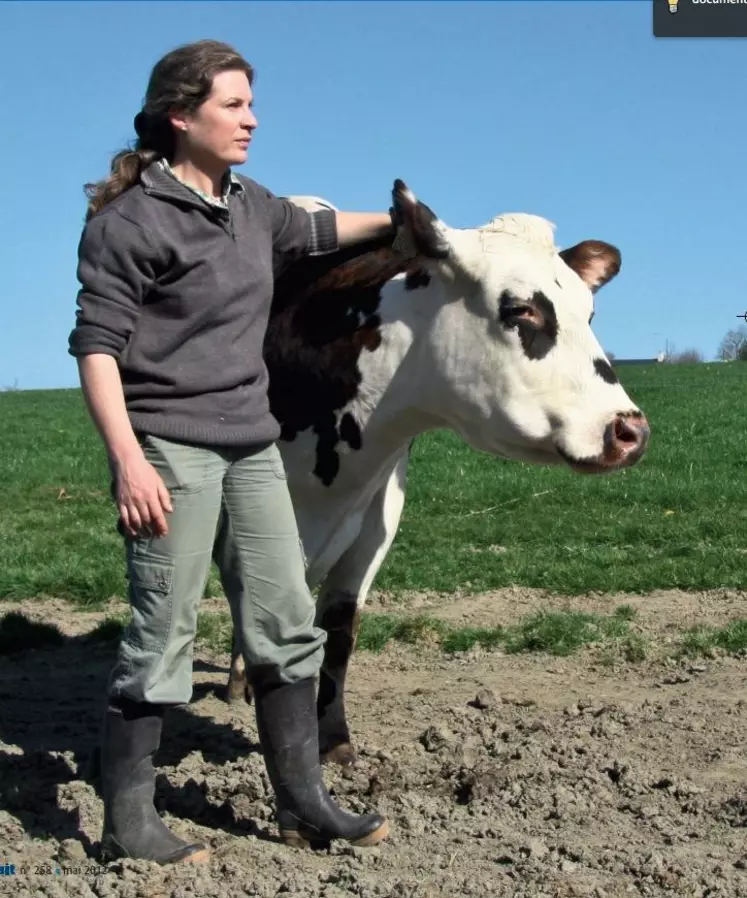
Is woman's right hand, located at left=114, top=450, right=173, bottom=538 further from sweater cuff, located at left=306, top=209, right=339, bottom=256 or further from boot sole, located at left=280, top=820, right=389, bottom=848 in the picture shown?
sweater cuff, located at left=306, top=209, right=339, bottom=256

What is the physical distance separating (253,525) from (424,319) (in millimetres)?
998

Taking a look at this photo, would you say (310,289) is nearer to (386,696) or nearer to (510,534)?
(386,696)

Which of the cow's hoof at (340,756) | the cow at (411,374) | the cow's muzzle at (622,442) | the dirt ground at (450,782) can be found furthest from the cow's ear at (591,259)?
the cow's hoof at (340,756)

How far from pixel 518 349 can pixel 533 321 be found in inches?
3.8

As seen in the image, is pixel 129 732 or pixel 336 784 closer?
pixel 129 732

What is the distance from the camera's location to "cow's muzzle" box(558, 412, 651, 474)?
3662 mm

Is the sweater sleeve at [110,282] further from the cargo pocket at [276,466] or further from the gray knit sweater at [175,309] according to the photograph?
the cargo pocket at [276,466]

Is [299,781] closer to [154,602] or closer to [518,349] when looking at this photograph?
[154,602]

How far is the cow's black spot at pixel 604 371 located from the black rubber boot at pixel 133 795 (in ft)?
5.27

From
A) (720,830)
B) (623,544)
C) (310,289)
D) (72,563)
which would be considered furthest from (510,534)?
(720,830)

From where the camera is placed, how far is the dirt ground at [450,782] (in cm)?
322

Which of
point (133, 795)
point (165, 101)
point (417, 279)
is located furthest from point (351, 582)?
point (165, 101)

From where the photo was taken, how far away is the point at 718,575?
23.9ft

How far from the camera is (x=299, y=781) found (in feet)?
11.6
